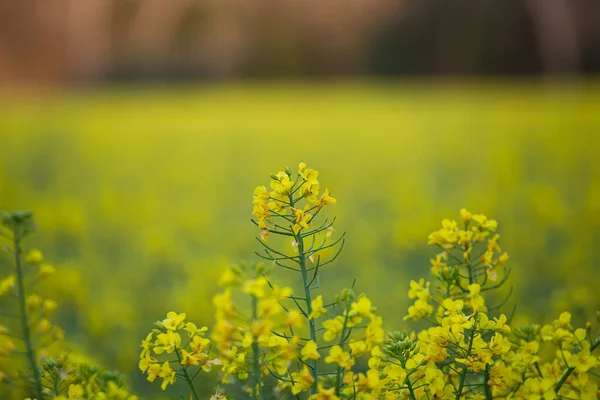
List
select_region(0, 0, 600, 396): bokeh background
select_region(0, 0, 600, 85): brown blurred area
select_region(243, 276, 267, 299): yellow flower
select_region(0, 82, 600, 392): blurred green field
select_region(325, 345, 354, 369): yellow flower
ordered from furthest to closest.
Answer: select_region(0, 0, 600, 85): brown blurred area → select_region(0, 0, 600, 396): bokeh background → select_region(0, 82, 600, 392): blurred green field → select_region(325, 345, 354, 369): yellow flower → select_region(243, 276, 267, 299): yellow flower

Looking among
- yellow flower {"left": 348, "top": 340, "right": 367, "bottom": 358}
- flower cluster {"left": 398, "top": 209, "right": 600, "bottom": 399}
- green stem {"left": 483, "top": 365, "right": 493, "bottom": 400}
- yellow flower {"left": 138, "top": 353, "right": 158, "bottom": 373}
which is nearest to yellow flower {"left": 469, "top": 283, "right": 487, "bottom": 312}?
flower cluster {"left": 398, "top": 209, "right": 600, "bottom": 399}

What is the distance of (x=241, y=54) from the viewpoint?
1955 centimetres

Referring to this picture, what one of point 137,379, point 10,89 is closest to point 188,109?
point 10,89

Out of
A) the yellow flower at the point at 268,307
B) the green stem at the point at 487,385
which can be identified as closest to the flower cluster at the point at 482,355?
the green stem at the point at 487,385

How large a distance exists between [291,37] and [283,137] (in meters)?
10.5

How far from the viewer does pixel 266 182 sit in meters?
5.45

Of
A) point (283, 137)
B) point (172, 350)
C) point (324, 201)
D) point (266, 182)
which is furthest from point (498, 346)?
point (283, 137)

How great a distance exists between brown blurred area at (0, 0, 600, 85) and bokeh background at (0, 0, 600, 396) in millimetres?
56

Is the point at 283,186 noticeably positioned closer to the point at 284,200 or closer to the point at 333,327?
the point at 284,200

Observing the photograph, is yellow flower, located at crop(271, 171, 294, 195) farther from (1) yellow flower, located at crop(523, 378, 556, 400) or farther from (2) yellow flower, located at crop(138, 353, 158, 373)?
(1) yellow flower, located at crop(523, 378, 556, 400)

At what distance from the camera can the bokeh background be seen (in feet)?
10.2

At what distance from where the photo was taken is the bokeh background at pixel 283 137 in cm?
311

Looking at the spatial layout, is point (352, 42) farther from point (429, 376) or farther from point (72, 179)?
point (429, 376)

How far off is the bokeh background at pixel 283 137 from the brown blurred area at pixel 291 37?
6 cm
